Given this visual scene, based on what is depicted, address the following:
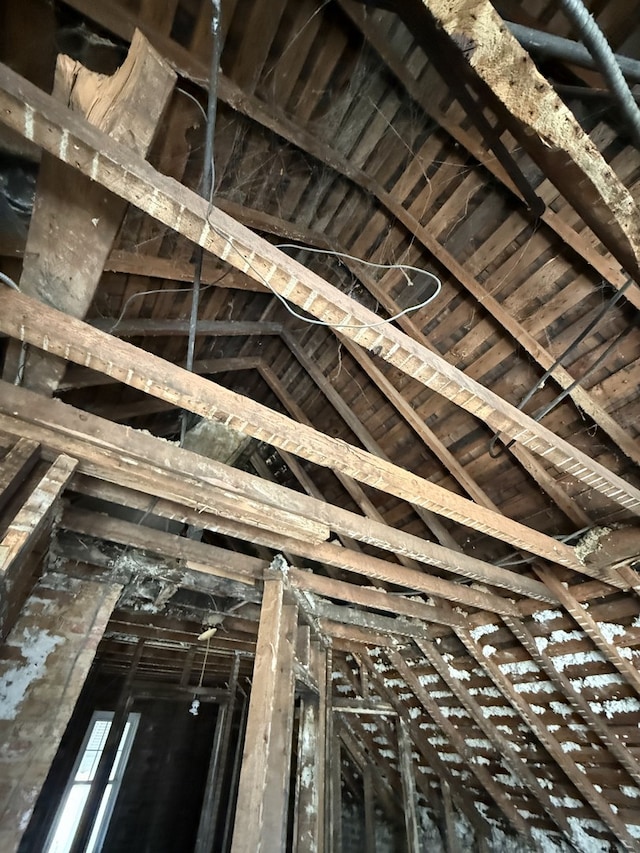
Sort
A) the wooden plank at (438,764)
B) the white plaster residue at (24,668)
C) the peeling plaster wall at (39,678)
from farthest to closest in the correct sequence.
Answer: the wooden plank at (438,764)
the white plaster residue at (24,668)
the peeling plaster wall at (39,678)

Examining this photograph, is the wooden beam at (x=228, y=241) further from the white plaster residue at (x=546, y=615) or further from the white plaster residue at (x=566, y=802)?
the white plaster residue at (x=566, y=802)

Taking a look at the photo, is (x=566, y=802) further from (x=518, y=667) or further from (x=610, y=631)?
(x=610, y=631)

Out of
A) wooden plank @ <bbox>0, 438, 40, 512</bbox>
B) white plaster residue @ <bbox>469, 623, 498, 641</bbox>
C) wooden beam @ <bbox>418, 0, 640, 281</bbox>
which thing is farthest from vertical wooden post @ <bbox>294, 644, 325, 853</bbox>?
wooden beam @ <bbox>418, 0, 640, 281</bbox>

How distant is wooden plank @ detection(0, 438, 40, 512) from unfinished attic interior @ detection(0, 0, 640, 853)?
14 millimetres

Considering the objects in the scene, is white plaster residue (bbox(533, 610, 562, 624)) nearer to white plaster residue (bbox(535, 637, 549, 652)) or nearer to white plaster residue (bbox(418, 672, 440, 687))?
white plaster residue (bbox(535, 637, 549, 652))

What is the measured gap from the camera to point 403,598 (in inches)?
139

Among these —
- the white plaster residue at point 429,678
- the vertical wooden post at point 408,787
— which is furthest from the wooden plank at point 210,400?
the vertical wooden post at point 408,787

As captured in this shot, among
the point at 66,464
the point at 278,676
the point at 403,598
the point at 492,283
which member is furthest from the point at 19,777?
the point at 492,283

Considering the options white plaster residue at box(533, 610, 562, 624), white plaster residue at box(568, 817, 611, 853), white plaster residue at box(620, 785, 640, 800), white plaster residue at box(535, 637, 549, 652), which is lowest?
white plaster residue at box(568, 817, 611, 853)

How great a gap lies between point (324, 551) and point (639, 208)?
91.3 inches

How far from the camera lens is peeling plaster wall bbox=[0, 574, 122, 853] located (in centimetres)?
224

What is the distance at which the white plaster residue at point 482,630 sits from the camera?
3590 mm

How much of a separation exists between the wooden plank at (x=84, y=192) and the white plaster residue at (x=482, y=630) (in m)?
3.67

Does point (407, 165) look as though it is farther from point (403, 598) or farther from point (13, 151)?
point (403, 598)
